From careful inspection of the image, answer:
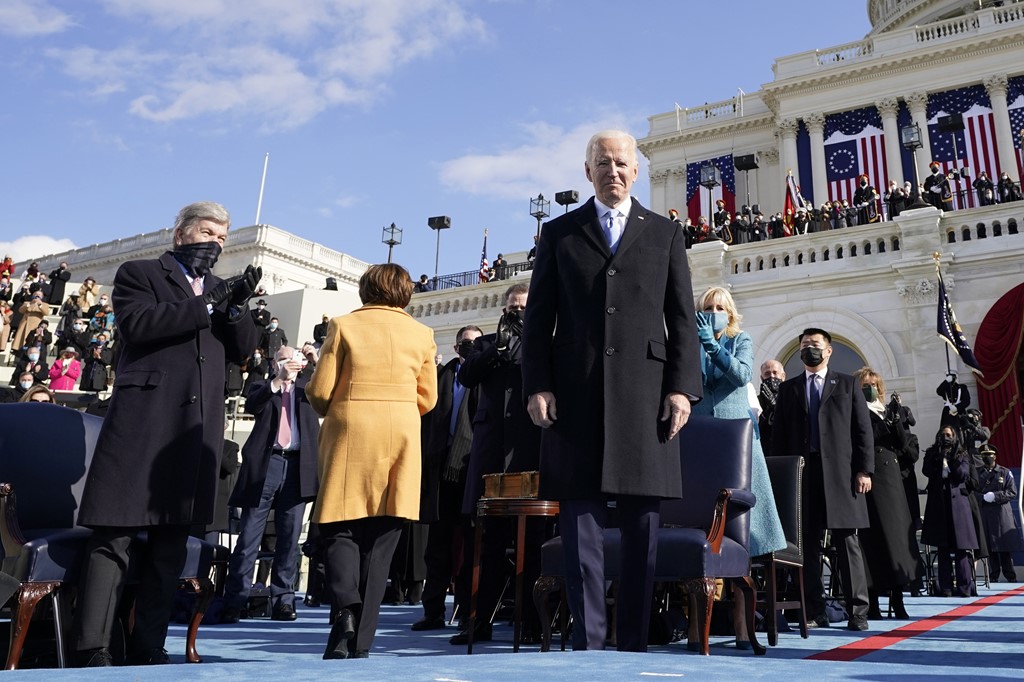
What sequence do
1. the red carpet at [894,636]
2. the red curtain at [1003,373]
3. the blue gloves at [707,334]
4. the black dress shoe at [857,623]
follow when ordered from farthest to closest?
the red curtain at [1003,373] < the black dress shoe at [857,623] < the blue gloves at [707,334] < the red carpet at [894,636]

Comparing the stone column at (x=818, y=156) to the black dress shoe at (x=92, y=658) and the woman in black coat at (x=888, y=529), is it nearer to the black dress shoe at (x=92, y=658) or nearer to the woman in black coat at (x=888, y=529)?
the woman in black coat at (x=888, y=529)

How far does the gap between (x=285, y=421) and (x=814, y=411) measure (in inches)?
156

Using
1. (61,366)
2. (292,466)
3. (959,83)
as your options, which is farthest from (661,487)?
(959,83)

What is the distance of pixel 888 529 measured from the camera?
667 centimetres

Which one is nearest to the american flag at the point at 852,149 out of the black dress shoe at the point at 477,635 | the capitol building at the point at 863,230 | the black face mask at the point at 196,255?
the capitol building at the point at 863,230

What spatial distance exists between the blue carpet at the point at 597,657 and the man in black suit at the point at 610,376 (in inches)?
19.9

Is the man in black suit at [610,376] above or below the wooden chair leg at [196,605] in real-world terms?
above

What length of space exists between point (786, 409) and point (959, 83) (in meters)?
28.8

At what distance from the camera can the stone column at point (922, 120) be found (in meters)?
29.5

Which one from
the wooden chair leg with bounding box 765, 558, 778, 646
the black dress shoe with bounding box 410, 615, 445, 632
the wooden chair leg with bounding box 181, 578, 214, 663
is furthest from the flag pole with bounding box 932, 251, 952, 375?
the wooden chair leg with bounding box 181, 578, 214, 663

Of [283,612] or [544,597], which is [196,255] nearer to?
[544,597]

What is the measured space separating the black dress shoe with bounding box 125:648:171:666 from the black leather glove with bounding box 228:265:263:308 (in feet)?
4.91

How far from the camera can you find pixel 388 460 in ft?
12.8

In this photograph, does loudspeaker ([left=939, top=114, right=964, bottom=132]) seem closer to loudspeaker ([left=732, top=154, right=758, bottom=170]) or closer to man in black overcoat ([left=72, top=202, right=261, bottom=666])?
loudspeaker ([left=732, top=154, right=758, bottom=170])
